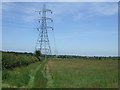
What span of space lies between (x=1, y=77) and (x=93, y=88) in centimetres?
740

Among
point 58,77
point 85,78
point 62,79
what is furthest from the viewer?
point 58,77

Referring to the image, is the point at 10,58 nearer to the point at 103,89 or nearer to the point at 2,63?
the point at 2,63

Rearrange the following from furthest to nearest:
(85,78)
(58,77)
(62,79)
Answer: (58,77) < (85,78) < (62,79)

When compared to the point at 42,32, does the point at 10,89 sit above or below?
below

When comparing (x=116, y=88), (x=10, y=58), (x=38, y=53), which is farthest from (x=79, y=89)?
(x=38, y=53)

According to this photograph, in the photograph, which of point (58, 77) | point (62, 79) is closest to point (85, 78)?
point (62, 79)

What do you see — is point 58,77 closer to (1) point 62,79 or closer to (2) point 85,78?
(1) point 62,79

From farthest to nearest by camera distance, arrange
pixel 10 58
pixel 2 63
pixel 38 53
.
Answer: pixel 38 53 < pixel 10 58 < pixel 2 63

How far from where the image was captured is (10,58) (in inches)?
1086

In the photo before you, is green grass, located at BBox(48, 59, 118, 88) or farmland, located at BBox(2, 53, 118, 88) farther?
farmland, located at BBox(2, 53, 118, 88)

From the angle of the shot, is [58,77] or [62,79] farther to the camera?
[58,77]

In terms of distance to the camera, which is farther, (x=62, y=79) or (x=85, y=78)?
(x=85, y=78)

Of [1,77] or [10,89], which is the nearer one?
[10,89]

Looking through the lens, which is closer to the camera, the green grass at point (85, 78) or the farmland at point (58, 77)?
the green grass at point (85, 78)
